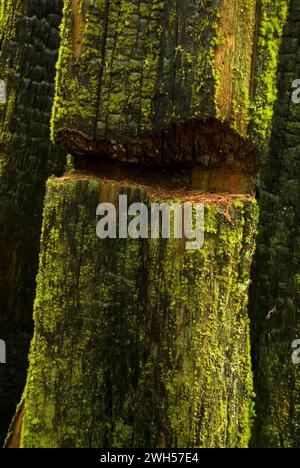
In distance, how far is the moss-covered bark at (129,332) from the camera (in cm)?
159

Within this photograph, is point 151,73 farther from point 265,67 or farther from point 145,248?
point 145,248

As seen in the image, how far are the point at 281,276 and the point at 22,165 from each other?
3.51 feet

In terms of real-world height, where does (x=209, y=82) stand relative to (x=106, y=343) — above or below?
above

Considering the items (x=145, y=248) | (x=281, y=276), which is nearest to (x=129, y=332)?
(x=145, y=248)

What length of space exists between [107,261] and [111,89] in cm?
49

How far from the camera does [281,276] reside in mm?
2059

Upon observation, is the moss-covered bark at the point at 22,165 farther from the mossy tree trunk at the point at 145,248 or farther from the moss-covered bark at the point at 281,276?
the moss-covered bark at the point at 281,276

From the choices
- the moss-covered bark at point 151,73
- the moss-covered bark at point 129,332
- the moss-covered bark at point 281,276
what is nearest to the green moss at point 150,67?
the moss-covered bark at point 151,73

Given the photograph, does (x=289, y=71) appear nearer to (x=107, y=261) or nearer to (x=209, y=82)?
Answer: (x=209, y=82)

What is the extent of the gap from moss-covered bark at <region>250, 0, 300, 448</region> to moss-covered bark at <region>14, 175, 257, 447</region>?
0.44 metres

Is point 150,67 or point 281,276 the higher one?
point 150,67

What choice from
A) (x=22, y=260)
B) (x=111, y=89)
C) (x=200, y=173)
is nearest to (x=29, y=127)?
(x=22, y=260)

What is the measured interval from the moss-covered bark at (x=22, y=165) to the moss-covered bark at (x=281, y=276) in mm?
841
